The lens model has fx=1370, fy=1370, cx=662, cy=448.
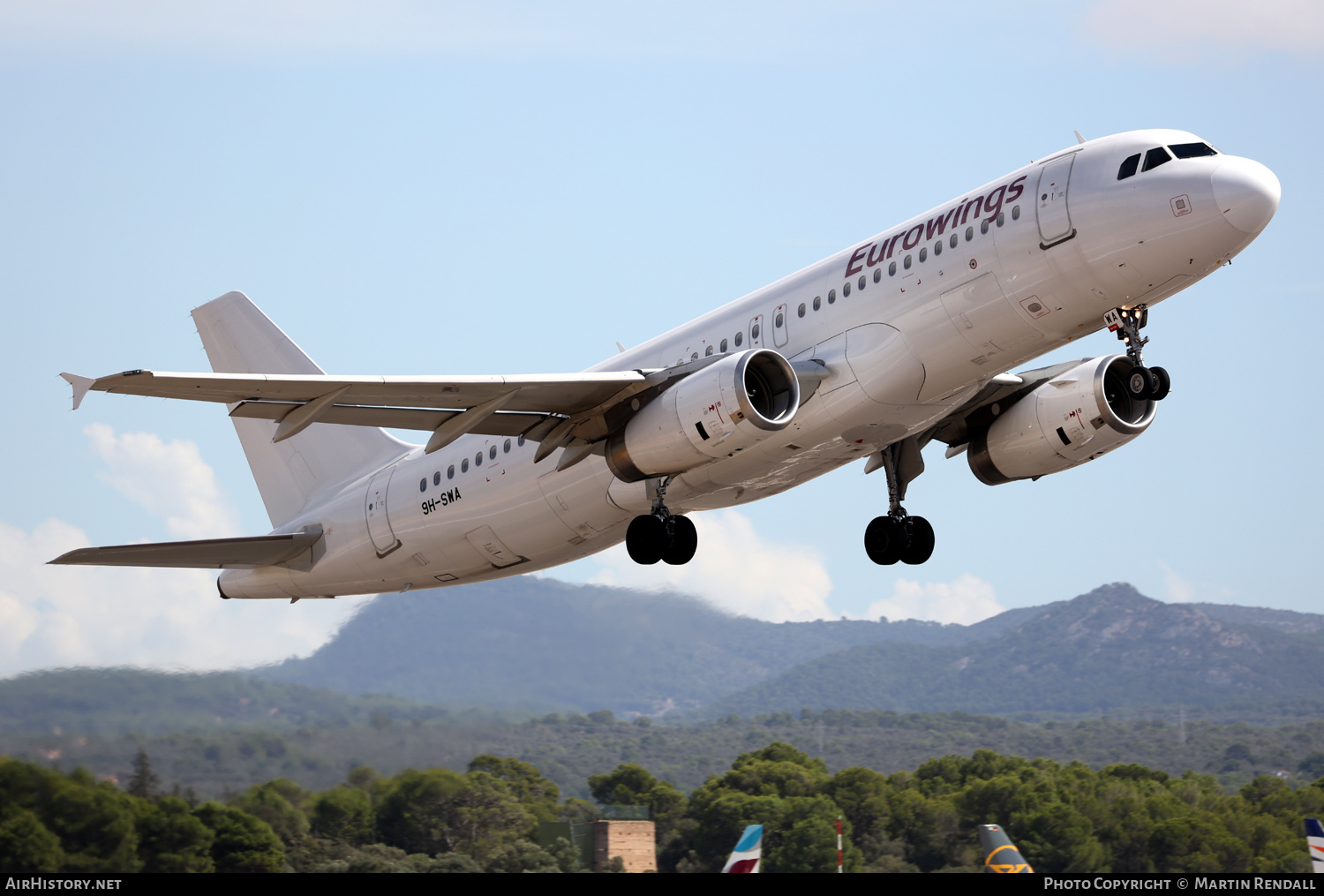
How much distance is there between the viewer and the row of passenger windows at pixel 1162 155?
1903 centimetres

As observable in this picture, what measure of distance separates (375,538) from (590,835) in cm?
1648

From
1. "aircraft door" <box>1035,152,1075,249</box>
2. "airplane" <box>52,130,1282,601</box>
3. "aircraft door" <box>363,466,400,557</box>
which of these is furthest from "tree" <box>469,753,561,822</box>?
"aircraft door" <box>1035,152,1075,249</box>

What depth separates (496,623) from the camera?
4119 centimetres

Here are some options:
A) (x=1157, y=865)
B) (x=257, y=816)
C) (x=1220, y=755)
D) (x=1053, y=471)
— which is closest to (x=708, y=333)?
(x=1053, y=471)

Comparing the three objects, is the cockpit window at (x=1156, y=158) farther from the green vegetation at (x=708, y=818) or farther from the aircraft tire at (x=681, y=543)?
the green vegetation at (x=708, y=818)

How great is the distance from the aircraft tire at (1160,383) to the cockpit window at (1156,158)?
3.31 m

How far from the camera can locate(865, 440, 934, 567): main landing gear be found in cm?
2597

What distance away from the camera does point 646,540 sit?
75.0 ft

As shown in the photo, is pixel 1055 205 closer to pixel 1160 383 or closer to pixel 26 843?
pixel 1160 383

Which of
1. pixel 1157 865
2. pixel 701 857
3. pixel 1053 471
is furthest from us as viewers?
pixel 1157 865

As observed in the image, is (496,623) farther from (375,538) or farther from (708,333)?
(708,333)

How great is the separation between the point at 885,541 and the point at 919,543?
0.64 meters

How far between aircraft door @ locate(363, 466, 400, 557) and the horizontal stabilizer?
141 centimetres

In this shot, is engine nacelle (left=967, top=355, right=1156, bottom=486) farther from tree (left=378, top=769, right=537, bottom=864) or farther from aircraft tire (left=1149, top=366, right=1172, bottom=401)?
tree (left=378, top=769, right=537, bottom=864)
